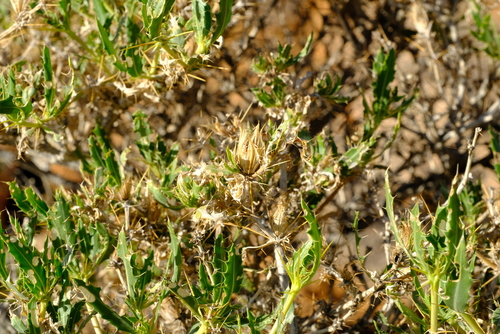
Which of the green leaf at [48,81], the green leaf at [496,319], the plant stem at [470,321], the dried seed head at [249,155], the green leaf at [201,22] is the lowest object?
the green leaf at [496,319]

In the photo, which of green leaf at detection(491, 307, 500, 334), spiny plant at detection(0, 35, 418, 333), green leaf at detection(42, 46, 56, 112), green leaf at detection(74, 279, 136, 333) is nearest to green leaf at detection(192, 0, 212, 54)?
spiny plant at detection(0, 35, 418, 333)

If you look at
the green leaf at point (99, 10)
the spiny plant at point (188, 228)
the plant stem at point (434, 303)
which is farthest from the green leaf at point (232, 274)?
the green leaf at point (99, 10)

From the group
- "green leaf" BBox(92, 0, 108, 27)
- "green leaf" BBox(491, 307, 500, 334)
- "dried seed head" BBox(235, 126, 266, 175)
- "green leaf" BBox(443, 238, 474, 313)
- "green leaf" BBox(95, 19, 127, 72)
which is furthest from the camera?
"green leaf" BBox(92, 0, 108, 27)

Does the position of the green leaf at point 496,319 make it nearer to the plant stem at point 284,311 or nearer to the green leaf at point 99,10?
the plant stem at point 284,311

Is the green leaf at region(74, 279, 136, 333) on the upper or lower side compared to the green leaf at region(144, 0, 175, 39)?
lower

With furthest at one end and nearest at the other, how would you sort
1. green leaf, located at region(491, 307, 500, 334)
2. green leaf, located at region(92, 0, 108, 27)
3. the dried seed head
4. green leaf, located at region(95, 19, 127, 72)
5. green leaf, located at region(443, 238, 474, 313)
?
green leaf, located at region(92, 0, 108, 27)
green leaf, located at region(95, 19, 127, 72)
green leaf, located at region(491, 307, 500, 334)
the dried seed head
green leaf, located at region(443, 238, 474, 313)

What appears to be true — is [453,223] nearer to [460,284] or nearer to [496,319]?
Answer: [460,284]

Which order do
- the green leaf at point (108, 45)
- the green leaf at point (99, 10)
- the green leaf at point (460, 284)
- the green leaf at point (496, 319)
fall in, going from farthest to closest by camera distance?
the green leaf at point (99, 10) < the green leaf at point (108, 45) < the green leaf at point (496, 319) < the green leaf at point (460, 284)

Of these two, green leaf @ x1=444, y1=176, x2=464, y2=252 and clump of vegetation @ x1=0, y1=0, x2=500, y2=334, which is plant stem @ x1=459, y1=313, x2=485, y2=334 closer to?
clump of vegetation @ x1=0, y1=0, x2=500, y2=334
